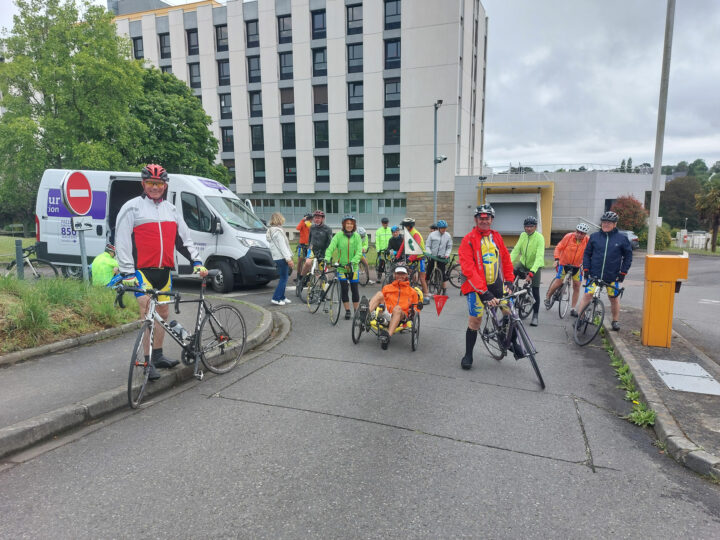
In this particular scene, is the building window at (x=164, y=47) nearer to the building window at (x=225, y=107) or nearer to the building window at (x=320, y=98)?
the building window at (x=225, y=107)

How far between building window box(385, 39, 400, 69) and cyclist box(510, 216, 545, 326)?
31232 mm

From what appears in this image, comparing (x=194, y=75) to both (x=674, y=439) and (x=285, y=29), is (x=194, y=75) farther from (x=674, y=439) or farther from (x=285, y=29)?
(x=674, y=439)

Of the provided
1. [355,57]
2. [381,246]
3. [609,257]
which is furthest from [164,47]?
[609,257]

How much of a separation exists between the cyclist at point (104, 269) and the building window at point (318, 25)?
1352 inches

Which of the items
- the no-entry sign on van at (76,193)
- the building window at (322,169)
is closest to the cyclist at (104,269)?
the no-entry sign on van at (76,193)

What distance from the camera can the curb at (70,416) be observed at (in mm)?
3516

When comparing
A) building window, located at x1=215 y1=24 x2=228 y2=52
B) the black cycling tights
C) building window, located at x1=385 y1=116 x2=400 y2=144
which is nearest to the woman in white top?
the black cycling tights

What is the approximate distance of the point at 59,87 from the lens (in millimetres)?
18438

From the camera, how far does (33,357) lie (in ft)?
17.7

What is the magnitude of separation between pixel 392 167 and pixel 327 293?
98.1ft

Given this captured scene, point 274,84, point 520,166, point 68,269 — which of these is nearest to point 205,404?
point 68,269

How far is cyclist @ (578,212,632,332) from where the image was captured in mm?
7035

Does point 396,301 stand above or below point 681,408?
above

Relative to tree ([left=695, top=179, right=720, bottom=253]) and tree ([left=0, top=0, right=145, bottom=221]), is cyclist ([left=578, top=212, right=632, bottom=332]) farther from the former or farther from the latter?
tree ([left=695, top=179, right=720, bottom=253])
